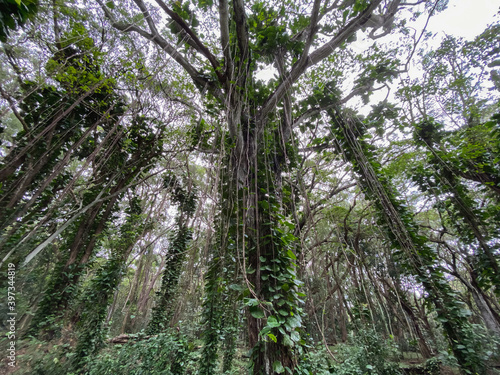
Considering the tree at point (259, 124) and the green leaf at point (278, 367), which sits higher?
the tree at point (259, 124)

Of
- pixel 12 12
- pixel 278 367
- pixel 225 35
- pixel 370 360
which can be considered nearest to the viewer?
pixel 278 367

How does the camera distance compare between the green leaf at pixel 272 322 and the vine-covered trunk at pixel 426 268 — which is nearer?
the green leaf at pixel 272 322

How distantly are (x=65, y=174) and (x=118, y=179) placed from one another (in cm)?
143

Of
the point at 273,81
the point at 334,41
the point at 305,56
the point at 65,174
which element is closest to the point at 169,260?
the point at 65,174

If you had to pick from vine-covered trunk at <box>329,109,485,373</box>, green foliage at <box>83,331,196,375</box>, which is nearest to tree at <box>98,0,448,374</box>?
vine-covered trunk at <box>329,109,485,373</box>

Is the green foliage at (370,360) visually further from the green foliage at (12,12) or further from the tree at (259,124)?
the green foliage at (12,12)

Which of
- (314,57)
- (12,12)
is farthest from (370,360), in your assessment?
(12,12)

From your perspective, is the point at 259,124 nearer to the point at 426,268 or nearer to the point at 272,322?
the point at 272,322

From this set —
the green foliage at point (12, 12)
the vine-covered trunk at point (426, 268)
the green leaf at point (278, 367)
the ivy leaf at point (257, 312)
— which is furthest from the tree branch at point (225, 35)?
the green leaf at point (278, 367)

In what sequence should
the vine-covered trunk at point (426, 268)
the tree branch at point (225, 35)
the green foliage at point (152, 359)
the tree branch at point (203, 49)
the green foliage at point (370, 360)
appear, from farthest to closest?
the green foliage at point (370, 360) < the green foliage at point (152, 359) < the vine-covered trunk at point (426, 268) < the tree branch at point (203, 49) < the tree branch at point (225, 35)

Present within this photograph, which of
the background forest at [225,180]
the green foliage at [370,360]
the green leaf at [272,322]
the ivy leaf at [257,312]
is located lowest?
the green foliage at [370,360]

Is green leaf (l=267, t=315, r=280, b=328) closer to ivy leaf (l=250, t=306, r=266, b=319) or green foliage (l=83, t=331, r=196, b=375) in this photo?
ivy leaf (l=250, t=306, r=266, b=319)

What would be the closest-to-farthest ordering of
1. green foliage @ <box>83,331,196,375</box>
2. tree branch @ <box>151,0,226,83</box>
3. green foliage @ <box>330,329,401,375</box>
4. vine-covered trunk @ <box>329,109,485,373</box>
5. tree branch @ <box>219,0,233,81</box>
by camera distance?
tree branch @ <box>219,0,233,81</box>, tree branch @ <box>151,0,226,83</box>, vine-covered trunk @ <box>329,109,485,373</box>, green foliage @ <box>83,331,196,375</box>, green foliage @ <box>330,329,401,375</box>

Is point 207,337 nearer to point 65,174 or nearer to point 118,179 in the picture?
point 118,179
